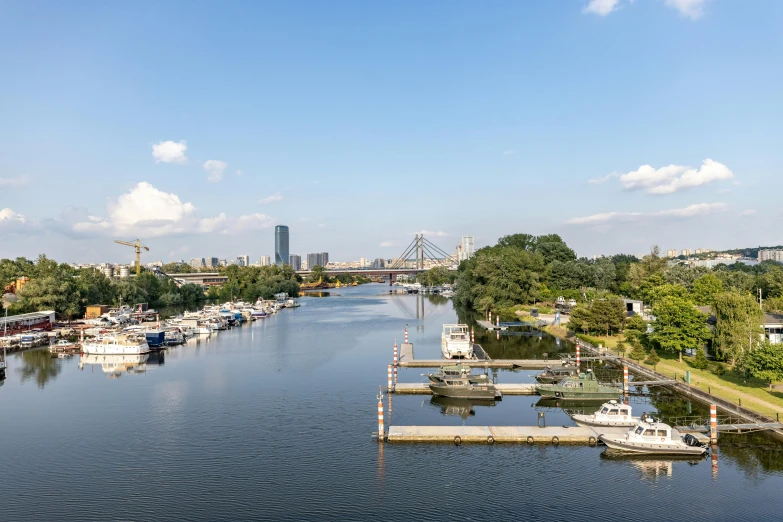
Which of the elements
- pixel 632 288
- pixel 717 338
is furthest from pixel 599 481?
pixel 632 288

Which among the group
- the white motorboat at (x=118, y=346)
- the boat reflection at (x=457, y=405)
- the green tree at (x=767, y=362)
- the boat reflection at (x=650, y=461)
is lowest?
the boat reflection at (x=650, y=461)

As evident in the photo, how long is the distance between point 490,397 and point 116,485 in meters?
18.6

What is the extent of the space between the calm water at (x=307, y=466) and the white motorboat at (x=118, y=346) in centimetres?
1309

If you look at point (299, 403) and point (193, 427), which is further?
point (299, 403)

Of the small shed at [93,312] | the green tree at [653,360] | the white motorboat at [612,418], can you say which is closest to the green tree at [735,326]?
the green tree at [653,360]

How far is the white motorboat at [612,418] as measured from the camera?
26312 millimetres

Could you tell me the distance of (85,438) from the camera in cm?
2645

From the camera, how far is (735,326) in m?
35.2

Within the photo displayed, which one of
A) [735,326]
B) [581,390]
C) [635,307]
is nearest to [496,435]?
[581,390]

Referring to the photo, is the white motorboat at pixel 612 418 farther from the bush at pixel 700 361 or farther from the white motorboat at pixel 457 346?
the white motorboat at pixel 457 346

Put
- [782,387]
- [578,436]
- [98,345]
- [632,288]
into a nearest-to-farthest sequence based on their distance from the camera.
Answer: [578,436]
[782,387]
[98,345]
[632,288]

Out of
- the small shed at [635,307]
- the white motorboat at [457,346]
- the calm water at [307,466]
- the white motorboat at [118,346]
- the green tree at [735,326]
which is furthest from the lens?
the small shed at [635,307]

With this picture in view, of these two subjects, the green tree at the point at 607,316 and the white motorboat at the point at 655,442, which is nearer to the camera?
the white motorboat at the point at 655,442

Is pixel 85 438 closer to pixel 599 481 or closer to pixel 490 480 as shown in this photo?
pixel 490 480
